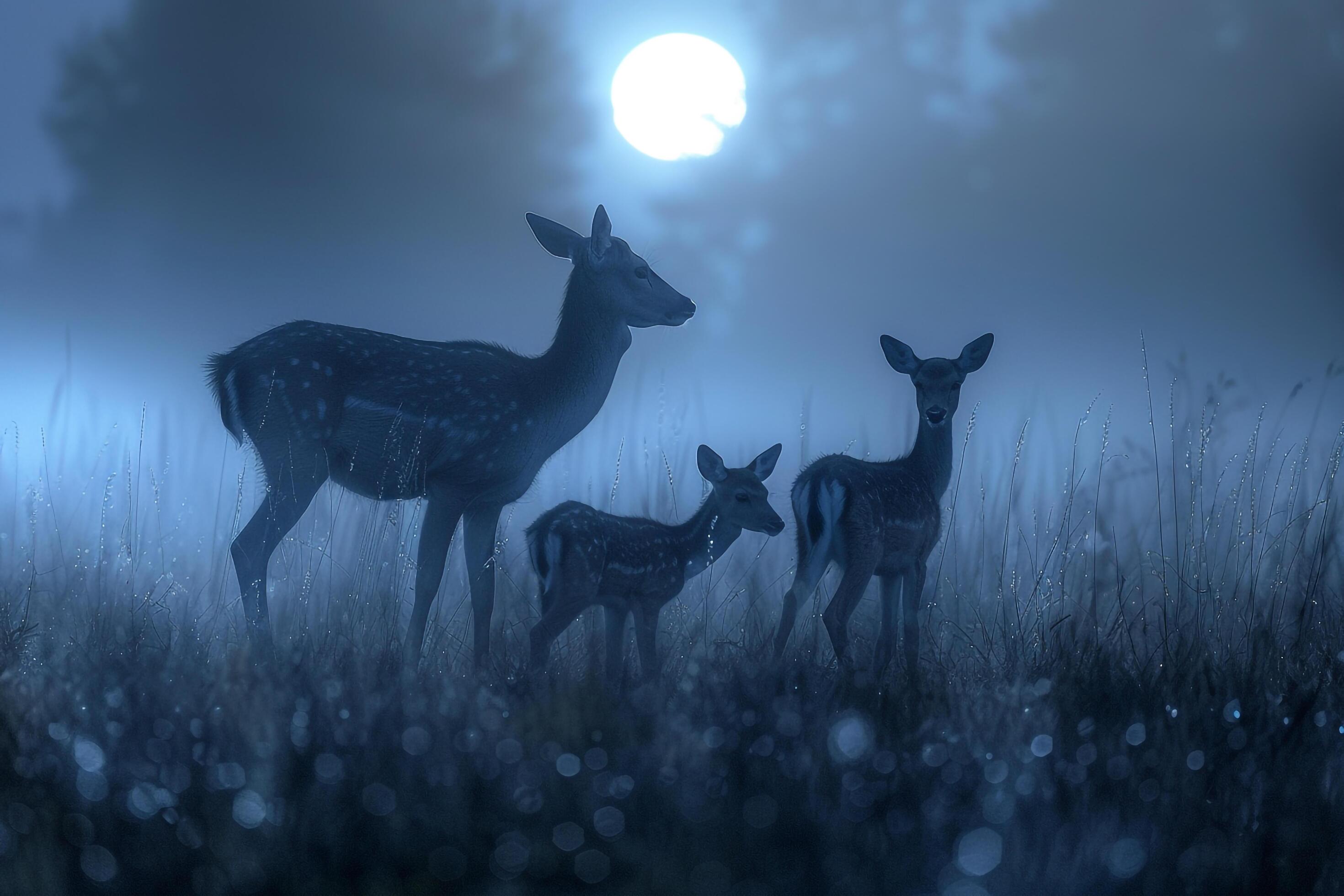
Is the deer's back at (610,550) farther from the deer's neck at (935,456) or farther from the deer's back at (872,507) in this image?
the deer's neck at (935,456)

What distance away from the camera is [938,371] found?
209 inches

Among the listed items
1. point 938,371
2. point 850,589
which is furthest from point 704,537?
point 938,371

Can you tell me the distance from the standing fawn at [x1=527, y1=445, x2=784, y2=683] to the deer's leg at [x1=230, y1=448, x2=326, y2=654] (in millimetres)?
973

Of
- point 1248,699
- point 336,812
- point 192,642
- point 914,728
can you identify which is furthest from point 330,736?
point 1248,699

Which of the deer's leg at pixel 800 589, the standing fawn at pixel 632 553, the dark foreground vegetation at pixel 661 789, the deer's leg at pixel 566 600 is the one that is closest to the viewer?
the dark foreground vegetation at pixel 661 789

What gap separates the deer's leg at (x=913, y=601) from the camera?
4.32 m

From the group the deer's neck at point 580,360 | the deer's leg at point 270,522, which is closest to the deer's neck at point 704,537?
the deer's neck at point 580,360

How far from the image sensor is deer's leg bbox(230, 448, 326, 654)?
4.33 m

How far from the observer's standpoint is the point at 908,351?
5.35 metres

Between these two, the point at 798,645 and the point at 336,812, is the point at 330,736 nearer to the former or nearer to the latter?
the point at 336,812

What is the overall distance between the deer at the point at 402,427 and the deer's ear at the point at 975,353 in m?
1.91

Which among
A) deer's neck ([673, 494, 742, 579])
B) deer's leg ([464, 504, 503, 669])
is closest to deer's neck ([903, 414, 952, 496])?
deer's neck ([673, 494, 742, 579])

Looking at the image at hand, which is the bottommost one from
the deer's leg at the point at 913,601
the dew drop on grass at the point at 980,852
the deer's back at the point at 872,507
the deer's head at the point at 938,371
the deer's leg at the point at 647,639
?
the dew drop on grass at the point at 980,852

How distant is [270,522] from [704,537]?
1927 millimetres
